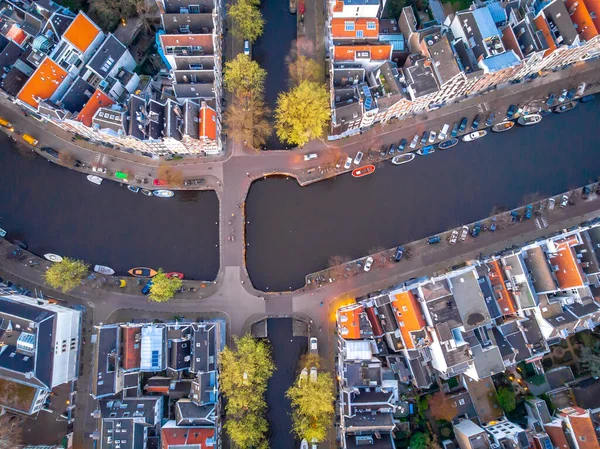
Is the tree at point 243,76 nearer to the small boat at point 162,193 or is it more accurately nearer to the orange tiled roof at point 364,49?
the orange tiled roof at point 364,49

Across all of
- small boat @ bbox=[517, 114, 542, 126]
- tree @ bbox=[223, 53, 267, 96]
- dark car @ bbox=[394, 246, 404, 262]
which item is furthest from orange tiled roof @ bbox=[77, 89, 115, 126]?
small boat @ bbox=[517, 114, 542, 126]

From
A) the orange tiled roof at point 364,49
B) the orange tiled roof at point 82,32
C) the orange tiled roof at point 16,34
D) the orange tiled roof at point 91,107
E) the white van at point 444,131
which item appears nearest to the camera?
the orange tiled roof at point 91,107

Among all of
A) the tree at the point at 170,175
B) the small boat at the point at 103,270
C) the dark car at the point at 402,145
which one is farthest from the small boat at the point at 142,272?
the dark car at the point at 402,145

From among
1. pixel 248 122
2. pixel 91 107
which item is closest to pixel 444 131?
pixel 248 122

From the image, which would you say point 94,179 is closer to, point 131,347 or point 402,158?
point 131,347

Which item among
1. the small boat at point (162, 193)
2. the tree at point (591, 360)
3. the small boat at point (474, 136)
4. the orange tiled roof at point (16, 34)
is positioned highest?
the orange tiled roof at point (16, 34)
